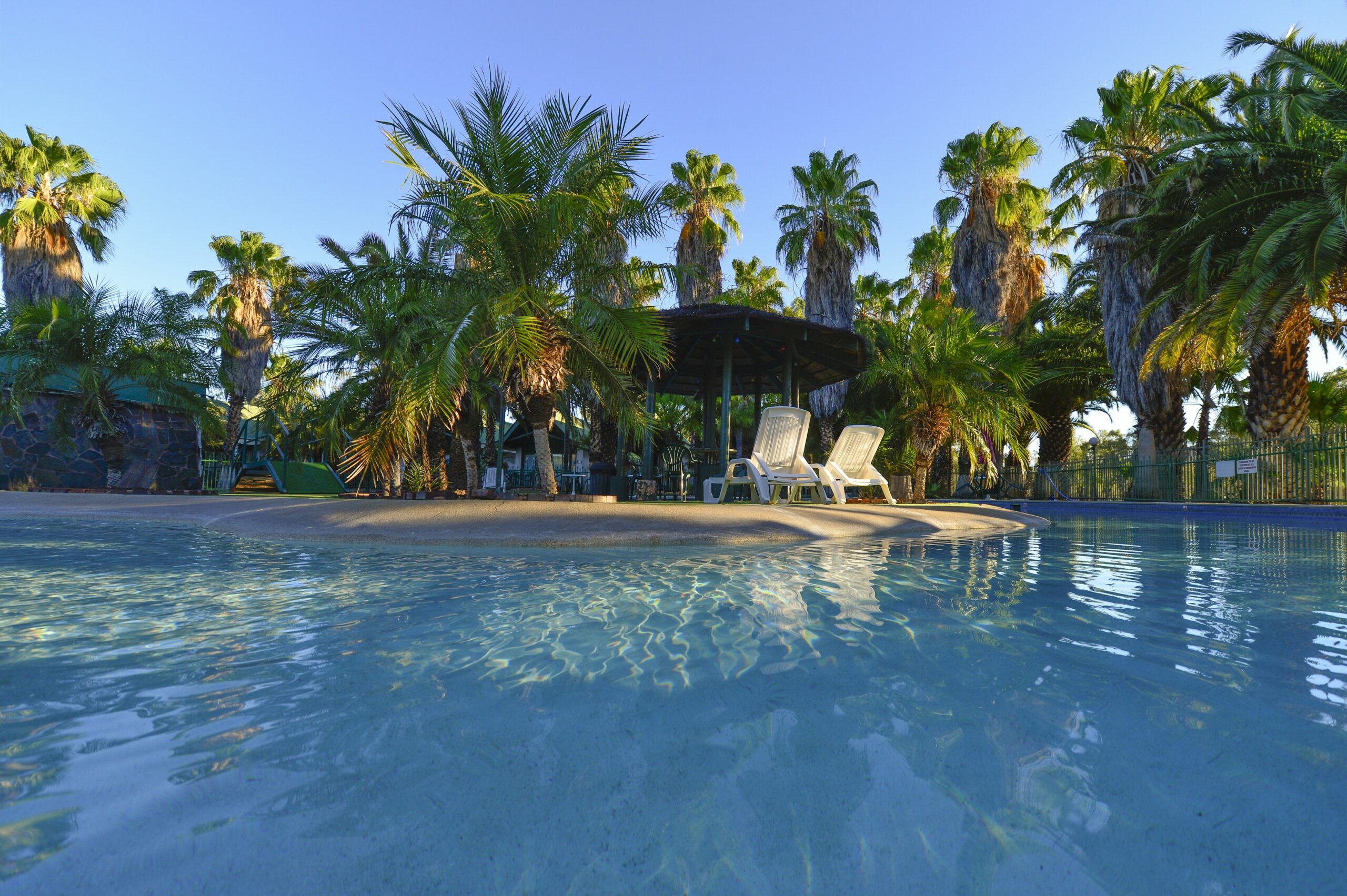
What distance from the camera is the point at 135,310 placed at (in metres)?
16.3

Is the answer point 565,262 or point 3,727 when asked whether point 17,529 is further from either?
point 3,727

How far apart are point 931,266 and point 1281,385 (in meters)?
15.5

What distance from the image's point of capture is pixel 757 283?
30.0 meters

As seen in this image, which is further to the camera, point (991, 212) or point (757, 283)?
point (757, 283)

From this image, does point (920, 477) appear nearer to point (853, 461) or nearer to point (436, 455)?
point (853, 461)

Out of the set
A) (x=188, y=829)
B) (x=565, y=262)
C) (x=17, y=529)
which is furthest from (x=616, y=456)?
(x=188, y=829)

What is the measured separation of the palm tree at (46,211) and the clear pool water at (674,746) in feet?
88.7

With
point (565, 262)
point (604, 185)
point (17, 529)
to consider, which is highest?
point (604, 185)

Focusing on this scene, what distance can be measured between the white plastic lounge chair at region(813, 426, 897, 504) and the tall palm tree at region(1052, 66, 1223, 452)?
35.0ft

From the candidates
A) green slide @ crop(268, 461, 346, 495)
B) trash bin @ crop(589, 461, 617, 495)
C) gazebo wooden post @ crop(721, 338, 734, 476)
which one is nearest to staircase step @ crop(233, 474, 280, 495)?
green slide @ crop(268, 461, 346, 495)

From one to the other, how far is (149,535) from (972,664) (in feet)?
29.7

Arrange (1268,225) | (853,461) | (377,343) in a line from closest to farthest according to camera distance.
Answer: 1. (853,461)
2. (1268,225)
3. (377,343)

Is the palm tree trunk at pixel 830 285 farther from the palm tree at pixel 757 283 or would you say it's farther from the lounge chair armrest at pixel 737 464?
the lounge chair armrest at pixel 737 464

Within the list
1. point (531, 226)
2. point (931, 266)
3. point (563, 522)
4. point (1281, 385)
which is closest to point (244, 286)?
point (531, 226)
